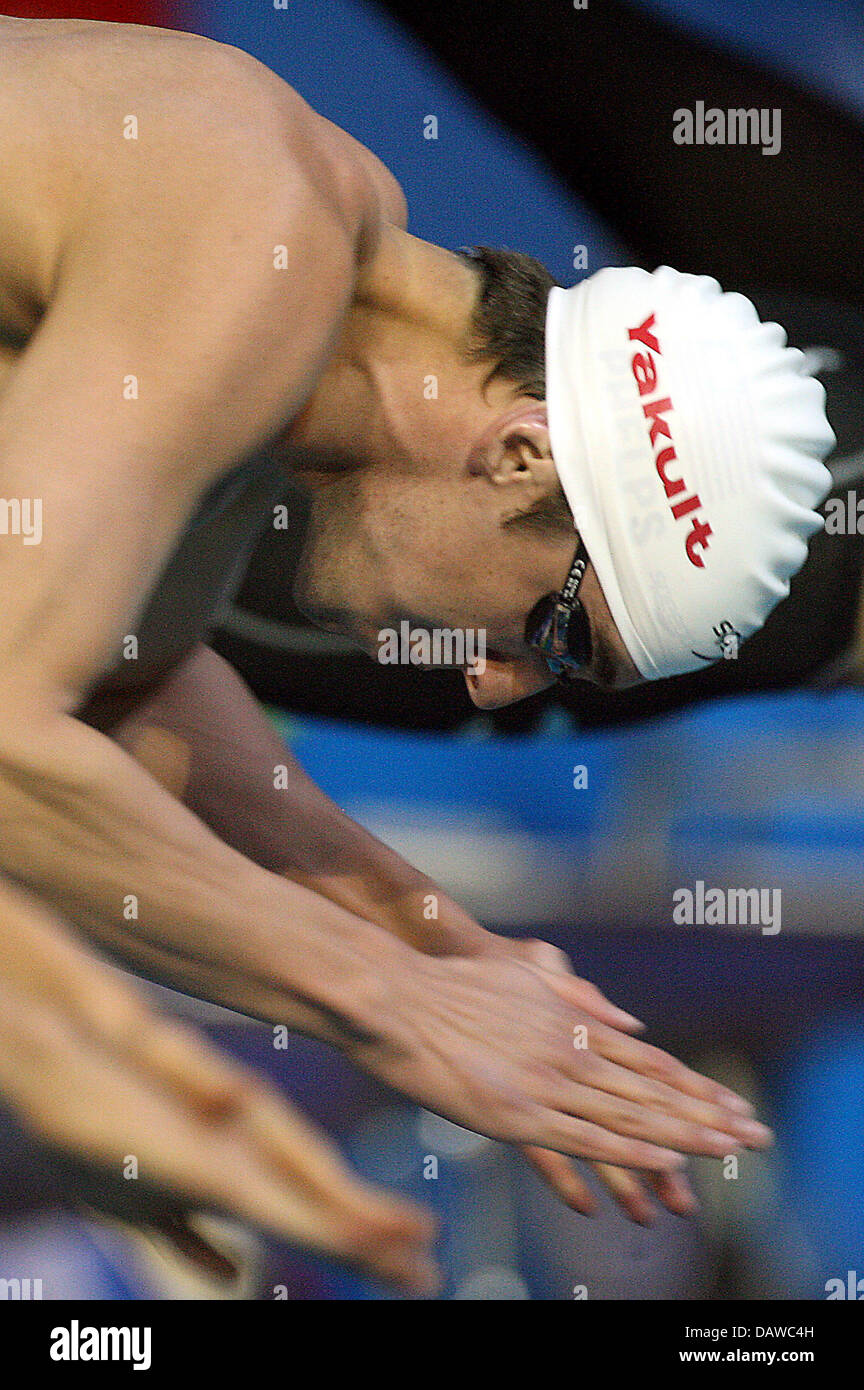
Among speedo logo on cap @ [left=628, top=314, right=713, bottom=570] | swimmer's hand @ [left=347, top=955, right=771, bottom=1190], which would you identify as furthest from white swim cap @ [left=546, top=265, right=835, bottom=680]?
swimmer's hand @ [left=347, top=955, right=771, bottom=1190]

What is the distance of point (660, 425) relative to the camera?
1097 mm

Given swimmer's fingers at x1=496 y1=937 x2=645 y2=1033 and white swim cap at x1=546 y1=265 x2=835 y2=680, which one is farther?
swimmer's fingers at x1=496 y1=937 x2=645 y2=1033

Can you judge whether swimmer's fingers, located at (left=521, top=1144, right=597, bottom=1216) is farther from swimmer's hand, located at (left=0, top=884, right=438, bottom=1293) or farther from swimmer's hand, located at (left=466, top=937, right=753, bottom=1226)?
swimmer's hand, located at (left=0, top=884, right=438, bottom=1293)

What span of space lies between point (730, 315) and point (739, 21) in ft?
2.11

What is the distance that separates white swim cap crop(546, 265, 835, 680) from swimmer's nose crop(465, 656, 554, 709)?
0.17 metres

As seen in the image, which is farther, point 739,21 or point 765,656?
point 765,656

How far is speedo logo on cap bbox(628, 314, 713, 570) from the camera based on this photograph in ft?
3.60

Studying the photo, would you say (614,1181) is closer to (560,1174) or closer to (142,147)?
(560,1174)

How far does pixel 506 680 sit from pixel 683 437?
324mm

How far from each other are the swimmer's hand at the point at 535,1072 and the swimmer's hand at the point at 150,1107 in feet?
0.81
